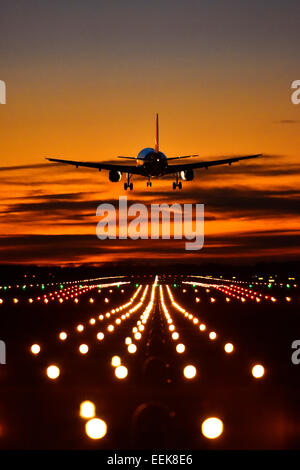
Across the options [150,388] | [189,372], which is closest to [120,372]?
[150,388]

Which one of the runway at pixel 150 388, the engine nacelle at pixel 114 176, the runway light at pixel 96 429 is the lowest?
the runway light at pixel 96 429

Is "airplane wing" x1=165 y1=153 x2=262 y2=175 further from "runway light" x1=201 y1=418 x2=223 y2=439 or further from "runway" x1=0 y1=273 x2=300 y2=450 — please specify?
"runway light" x1=201 y1=418 x2=223 y2=439

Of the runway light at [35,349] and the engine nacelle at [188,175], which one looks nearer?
the runway light at [35,349]

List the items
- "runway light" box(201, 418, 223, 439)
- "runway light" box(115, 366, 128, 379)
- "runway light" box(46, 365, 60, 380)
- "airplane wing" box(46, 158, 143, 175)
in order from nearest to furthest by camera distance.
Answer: "runway light" box(201, 418, 223, 439)
"runway light" box(115, 366, 128, 379)
"runway light" box(46, 365, 60, 380)
"airplane wing" box(46, 158, 143, 175)

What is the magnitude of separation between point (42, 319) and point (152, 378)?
2654 cm

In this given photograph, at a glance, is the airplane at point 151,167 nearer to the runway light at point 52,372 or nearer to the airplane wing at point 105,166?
the airplane wing at point 105,166

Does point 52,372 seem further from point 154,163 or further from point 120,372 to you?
point 154,163

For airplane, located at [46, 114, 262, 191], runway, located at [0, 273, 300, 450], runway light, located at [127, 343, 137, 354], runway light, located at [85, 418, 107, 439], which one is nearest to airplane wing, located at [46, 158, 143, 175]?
airplane, located at [46, 114, 262, 191]

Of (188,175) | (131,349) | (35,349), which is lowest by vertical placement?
(131,349)

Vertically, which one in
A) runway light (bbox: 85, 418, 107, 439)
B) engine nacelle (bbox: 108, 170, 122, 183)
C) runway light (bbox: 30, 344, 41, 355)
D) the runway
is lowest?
runway light (bbox: 85, 418, 107, 439)

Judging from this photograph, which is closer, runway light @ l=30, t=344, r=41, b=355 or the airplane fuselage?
runway light @ l=30, t=344, r=41, b=355

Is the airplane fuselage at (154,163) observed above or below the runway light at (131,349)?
above

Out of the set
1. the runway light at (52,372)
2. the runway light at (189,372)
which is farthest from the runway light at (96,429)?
the runway light at (52,372)
